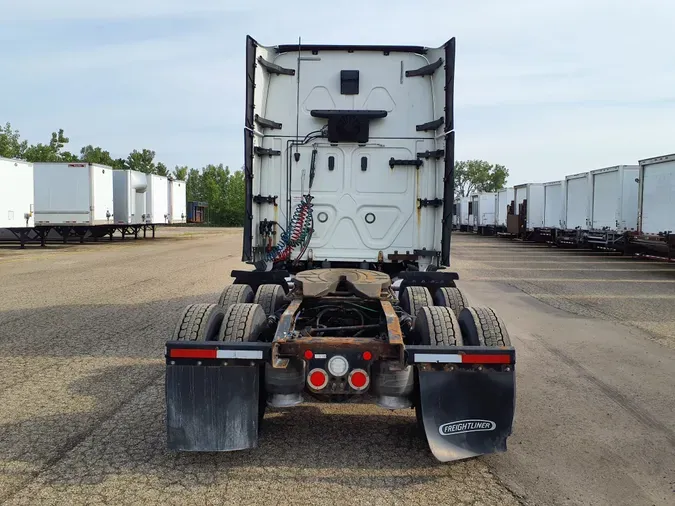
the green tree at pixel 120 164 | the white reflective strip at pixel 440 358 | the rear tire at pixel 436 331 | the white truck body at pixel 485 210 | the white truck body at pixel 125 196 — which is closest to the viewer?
the white reflective strip at pixel 440 358

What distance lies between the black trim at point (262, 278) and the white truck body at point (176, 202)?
30137 mm

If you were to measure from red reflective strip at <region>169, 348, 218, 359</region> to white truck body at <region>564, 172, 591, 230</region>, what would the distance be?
23370 mm

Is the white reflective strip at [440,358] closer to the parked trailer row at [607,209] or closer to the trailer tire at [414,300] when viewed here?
the trailer tire at [414,300]

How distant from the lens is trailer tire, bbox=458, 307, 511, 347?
13.1 ft

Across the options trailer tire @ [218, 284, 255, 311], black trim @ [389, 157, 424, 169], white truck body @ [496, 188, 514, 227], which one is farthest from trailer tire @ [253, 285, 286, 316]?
white truck body @ [496, 188, 514, 227]

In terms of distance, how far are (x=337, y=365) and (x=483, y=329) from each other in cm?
109

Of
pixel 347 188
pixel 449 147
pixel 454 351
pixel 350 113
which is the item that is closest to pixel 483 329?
pixel 454 351

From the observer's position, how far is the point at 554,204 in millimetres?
29234

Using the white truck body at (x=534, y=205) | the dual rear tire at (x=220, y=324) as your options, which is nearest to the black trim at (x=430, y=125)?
the dual rear tire at (x=220, y=324)

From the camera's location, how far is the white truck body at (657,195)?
685 inches

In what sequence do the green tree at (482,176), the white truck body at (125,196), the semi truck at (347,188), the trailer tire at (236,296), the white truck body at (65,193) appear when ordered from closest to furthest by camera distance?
1. the semi truck at (347,188)
2. the trailer tire at (236,296)
3. the white truck body at (65,193)
4. the white truck body at (125,196)
5. the green tree at (482,176)

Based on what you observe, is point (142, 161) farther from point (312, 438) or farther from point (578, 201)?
point (312, 438)

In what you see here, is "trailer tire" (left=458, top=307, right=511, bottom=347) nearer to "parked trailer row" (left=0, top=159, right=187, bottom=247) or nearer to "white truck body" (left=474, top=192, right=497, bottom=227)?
"parked trailer row" (left=0, top=159, right=187, bottom=247)

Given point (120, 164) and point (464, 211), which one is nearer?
point (464, 211)
